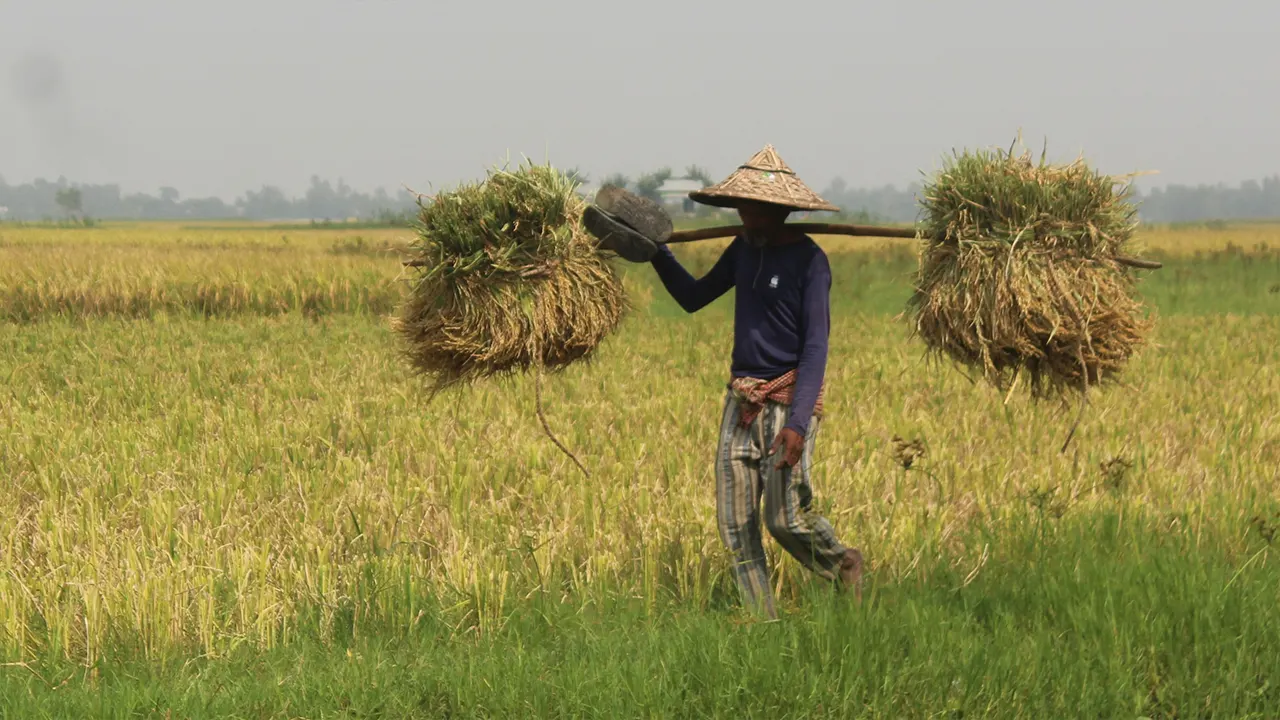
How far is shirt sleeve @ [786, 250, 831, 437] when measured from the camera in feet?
15.0

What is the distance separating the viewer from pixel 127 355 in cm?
1261

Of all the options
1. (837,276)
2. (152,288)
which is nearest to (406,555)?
(152,288)

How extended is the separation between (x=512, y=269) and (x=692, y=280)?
2.71ft

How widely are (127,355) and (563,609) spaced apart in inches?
376

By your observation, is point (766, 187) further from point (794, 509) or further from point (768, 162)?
point (794, 509)

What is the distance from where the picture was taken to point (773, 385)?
4.75 meters

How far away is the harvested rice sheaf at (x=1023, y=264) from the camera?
15.9ft

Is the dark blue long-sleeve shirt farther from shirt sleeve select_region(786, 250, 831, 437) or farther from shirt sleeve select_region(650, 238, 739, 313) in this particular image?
shirt sleeve select_region(650, 238, 739, 313)

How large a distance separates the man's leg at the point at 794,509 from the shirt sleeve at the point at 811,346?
0.18m

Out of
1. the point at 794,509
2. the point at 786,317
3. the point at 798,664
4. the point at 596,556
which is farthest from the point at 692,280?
the point at 798,664

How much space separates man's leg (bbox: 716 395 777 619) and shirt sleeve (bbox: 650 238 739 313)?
1.81 feet

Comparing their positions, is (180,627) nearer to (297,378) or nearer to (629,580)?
(629,580)

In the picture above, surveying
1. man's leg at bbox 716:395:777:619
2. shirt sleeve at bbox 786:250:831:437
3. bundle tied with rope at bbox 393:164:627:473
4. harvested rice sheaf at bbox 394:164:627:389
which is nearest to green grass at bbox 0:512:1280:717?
man's leg at bbox 716:395:777:619

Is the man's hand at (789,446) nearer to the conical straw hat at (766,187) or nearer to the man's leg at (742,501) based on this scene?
the man's leg at (742,501)
